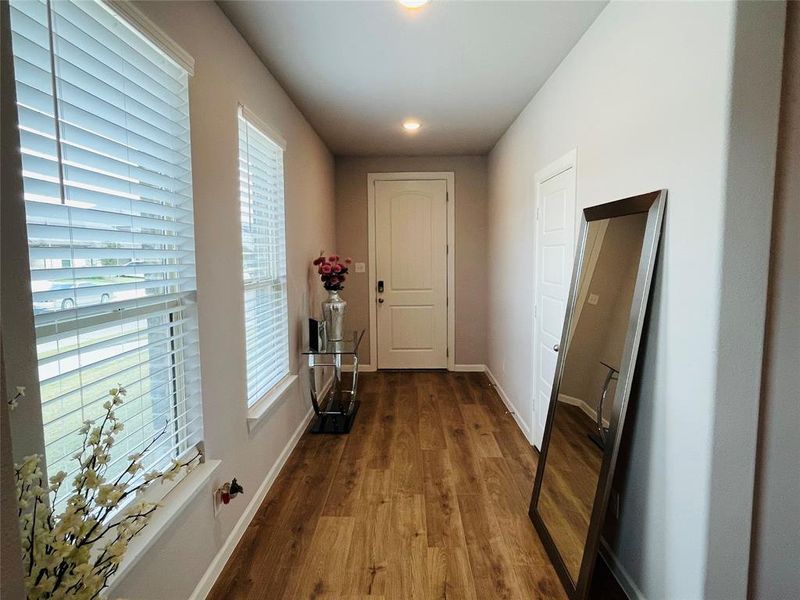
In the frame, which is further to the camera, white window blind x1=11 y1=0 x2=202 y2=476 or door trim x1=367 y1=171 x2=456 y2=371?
door trim x1=367 y1=171 x2=456 y2=371

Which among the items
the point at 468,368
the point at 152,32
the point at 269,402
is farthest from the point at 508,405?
the point at 152,32

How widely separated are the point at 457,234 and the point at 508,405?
2.07 meters

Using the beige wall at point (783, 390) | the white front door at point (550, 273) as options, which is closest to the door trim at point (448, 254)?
the white front door at point (550, 273)

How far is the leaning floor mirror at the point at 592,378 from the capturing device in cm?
157

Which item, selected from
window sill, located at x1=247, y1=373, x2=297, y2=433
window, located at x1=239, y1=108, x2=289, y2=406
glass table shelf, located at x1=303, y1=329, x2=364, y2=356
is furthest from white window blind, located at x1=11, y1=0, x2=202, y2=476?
glass table shelf, located at x1=303, y1=329, x2=364, y2=356

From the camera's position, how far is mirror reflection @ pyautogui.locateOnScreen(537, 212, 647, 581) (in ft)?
5.54

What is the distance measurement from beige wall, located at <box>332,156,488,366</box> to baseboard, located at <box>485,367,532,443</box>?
0.42 m

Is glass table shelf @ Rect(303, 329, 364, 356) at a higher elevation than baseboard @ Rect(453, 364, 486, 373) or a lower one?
higher

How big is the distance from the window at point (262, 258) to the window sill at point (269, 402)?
0.03 metres

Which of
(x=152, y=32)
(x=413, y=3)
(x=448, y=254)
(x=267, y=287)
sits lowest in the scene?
(x=267, y=287)

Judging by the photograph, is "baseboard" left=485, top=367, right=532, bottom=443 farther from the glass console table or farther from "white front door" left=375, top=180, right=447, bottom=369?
the glass console table

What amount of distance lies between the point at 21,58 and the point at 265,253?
165cm

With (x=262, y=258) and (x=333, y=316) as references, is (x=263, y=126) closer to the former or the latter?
(x=262, y=258)

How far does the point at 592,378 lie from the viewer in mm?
1855
